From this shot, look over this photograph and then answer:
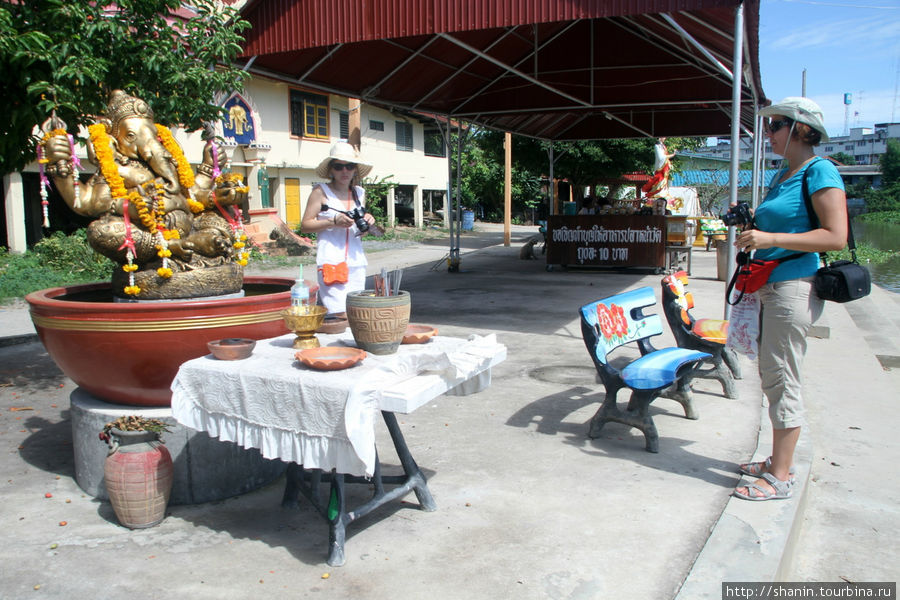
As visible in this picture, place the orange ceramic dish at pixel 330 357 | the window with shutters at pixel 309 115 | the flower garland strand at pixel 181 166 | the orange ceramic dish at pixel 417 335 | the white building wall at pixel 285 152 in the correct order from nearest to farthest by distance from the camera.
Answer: the orange ceramic dish at pixel 330 357, the orange ceramic dish at pixel 417 335, the flower garland strand at pixel 181 166, the white building wall at pixel 285 152, the window with shutters at pixel 309 115

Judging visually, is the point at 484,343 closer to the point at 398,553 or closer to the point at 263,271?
the point at 398,553

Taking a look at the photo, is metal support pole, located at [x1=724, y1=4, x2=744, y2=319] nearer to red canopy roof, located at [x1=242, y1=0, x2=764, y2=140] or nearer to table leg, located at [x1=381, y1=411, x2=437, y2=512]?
red canopy roof, located at [x1=242, y1=0, x2=764, y2=140]

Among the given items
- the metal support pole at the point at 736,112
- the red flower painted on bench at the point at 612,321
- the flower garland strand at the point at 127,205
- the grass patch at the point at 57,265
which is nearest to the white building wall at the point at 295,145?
the grass patch at the point at 57,265

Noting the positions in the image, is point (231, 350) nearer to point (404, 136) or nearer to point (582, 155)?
point (582, 155)

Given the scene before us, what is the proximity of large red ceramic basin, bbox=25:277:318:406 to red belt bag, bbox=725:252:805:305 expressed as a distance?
96.0 inches

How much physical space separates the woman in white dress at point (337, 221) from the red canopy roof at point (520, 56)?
3.52m

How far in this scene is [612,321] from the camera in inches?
190

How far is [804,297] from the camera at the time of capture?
348 cm

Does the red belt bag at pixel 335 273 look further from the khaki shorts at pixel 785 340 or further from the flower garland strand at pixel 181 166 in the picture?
the khaki shorts at pixel 785 340

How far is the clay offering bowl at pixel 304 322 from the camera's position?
3.21m

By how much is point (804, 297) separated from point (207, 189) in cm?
348

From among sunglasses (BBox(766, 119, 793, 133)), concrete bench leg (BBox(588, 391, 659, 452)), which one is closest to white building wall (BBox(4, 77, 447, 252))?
concrete bench leg (BBox(588, 391, 659, 452))

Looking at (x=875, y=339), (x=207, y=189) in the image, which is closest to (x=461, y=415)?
(x=207, y=189)

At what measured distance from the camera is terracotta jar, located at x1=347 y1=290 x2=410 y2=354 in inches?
121
